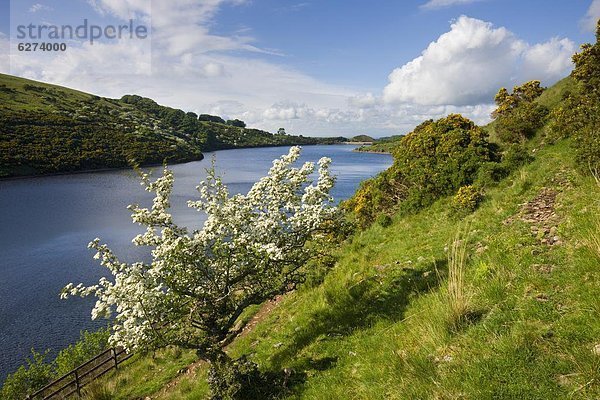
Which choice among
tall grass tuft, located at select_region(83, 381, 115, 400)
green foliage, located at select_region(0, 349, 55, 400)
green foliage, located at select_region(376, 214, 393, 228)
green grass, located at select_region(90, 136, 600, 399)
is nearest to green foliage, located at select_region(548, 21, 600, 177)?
green grass, located at select_region(90, 136, 600, 399)

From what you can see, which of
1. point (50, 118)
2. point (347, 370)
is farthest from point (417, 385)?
point (50, 118)

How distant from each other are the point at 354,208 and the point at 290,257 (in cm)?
2190

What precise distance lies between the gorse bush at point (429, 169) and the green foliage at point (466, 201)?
4159 millimetres

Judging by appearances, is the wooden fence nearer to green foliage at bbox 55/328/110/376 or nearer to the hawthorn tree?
green foliage at bbox 55/328/110/376

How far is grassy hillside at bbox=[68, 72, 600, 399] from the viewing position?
17.2ft

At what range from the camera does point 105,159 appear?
122562 mm

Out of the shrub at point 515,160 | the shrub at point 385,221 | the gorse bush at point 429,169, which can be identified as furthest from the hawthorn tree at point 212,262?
the shrub at point 515,160

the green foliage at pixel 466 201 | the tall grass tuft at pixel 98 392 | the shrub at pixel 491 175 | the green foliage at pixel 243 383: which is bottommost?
the tall grass tuft at pixel 98 392

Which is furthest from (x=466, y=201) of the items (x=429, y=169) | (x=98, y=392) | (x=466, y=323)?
(x=98, y=392)

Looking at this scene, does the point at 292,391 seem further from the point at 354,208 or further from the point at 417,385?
the point at 354,208

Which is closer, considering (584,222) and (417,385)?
(417,385)

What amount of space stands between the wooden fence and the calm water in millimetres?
7336

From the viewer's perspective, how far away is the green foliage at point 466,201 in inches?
745

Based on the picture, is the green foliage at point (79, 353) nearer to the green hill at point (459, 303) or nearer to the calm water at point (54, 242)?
the green hill at point (459, 303)
